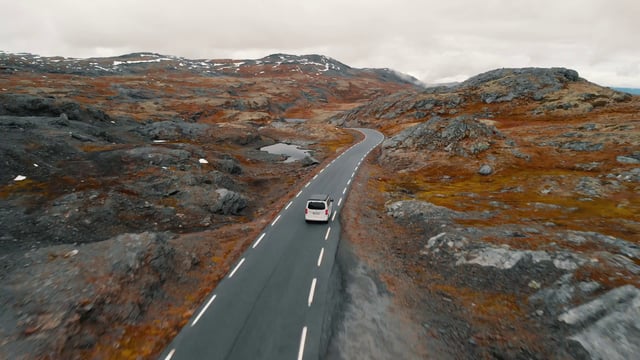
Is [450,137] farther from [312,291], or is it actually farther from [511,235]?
[312,291]

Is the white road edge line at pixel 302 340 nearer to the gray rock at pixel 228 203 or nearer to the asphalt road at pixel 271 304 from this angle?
the asphalt road at pixel 271 304

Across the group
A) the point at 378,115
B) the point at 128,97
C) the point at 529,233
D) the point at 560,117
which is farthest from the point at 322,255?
the point at 128,97

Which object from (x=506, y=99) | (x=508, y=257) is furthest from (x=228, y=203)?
(x=506, y=99)

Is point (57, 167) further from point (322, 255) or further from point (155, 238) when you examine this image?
point (322, 255)

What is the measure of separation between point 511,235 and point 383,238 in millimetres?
8848

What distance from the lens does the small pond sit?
6876 cm

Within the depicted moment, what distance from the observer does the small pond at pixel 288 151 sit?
226 ft

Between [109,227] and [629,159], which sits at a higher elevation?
[629,159]

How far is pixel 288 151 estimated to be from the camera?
76062mm

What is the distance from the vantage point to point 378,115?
393ft

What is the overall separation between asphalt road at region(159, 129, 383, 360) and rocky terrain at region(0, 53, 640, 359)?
1.05 m

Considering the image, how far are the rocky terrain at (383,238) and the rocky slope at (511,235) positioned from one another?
0.39ft

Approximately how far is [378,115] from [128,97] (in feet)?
355

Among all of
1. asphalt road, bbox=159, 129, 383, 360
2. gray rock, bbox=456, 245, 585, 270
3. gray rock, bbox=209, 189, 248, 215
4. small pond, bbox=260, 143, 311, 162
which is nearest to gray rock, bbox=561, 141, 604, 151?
gray rock, bbox=456, 245, 585, 270
